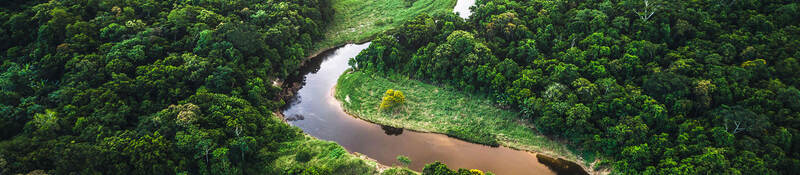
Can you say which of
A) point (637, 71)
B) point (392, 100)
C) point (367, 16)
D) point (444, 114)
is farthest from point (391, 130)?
point (367, 16)

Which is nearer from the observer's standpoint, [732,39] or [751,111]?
[751,111]

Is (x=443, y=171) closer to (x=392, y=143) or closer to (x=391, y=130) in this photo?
(x=392, y=143)

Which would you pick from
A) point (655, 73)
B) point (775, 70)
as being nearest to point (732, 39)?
point (775, 70)

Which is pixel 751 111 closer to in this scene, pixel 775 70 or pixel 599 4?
pixel 775 70

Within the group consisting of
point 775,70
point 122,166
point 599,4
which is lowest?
point 122,166

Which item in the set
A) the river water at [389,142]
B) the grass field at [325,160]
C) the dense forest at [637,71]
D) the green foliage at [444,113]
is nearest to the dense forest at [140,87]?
the grass field at [325,160]

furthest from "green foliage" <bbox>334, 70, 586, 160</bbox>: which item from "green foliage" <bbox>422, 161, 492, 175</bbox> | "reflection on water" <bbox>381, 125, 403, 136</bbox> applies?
"green foliage" <bbox>422, 161, 492, 175</bbox>
